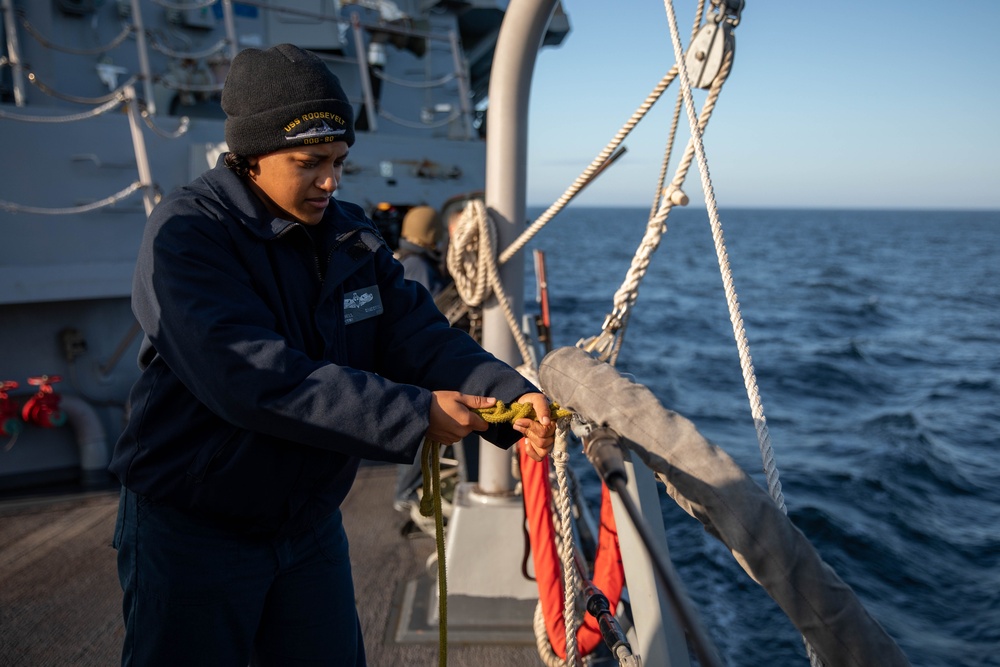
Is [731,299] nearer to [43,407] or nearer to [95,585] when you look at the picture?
[95,585]

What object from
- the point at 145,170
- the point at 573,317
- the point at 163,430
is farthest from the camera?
the point at 573,317

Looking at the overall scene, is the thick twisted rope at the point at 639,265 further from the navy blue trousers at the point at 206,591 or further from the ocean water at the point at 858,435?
the navy blue trousers at the point at 206,591

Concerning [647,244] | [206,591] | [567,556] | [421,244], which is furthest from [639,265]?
[421,244]

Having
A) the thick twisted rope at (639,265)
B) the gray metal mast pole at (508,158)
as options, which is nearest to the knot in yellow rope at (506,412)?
the thick twisted rope at (639,265)

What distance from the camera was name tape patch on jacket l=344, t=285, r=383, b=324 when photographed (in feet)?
5.65

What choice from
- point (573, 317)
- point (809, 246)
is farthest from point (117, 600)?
point (809, 246)

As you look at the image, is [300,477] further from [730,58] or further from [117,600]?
[117,600]

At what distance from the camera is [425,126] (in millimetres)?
8141

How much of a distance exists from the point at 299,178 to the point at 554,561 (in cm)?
178

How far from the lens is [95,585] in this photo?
3.37m

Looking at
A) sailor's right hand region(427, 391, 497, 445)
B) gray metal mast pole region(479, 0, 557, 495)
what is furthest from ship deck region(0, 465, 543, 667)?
sailor's right hand region(427, 391, 497, 445)

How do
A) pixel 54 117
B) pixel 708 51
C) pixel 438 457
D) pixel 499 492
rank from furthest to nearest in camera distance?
pixel 54 117 < pixel 499 492 < pixel 708 51 < pixel 438 457

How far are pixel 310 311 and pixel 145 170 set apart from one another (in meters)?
4.53

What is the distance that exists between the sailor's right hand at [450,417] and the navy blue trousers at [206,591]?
0.49 metres
